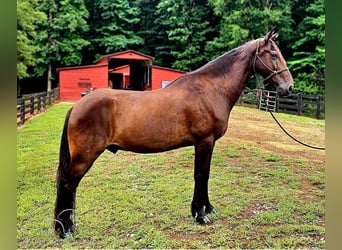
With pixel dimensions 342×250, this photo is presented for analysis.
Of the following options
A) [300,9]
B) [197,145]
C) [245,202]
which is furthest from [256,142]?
[300,9]

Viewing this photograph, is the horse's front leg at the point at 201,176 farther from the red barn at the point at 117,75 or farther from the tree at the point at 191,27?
the tree at the point at 191,27

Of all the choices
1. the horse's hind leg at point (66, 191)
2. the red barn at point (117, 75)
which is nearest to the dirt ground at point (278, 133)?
the horse's hind leg at point (66, 191)

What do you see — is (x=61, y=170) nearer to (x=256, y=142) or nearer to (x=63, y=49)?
(x=256, y=142)

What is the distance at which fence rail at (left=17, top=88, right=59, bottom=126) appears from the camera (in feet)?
20.6

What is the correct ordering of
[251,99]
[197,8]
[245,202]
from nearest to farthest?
1. [245,202]
2. [251,99]
3. [197,8]

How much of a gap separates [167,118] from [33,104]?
5971 millimetres

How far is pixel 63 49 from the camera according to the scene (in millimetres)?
12148

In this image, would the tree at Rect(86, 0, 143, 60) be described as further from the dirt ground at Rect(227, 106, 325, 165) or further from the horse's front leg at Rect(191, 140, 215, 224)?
the horse's front leg at Rect(191, 140, 215, 224)

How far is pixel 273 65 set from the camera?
95.0 inches

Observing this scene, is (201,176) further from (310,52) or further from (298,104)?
(310,52)

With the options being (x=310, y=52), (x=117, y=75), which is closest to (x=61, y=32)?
(x=117, y=75)

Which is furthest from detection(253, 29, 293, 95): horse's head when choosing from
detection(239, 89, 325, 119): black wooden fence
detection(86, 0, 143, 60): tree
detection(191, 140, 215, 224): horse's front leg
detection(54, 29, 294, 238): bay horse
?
detection(86, 0, 143, 60): tree

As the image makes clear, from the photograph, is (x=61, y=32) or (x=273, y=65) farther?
(x=61, y=32)
